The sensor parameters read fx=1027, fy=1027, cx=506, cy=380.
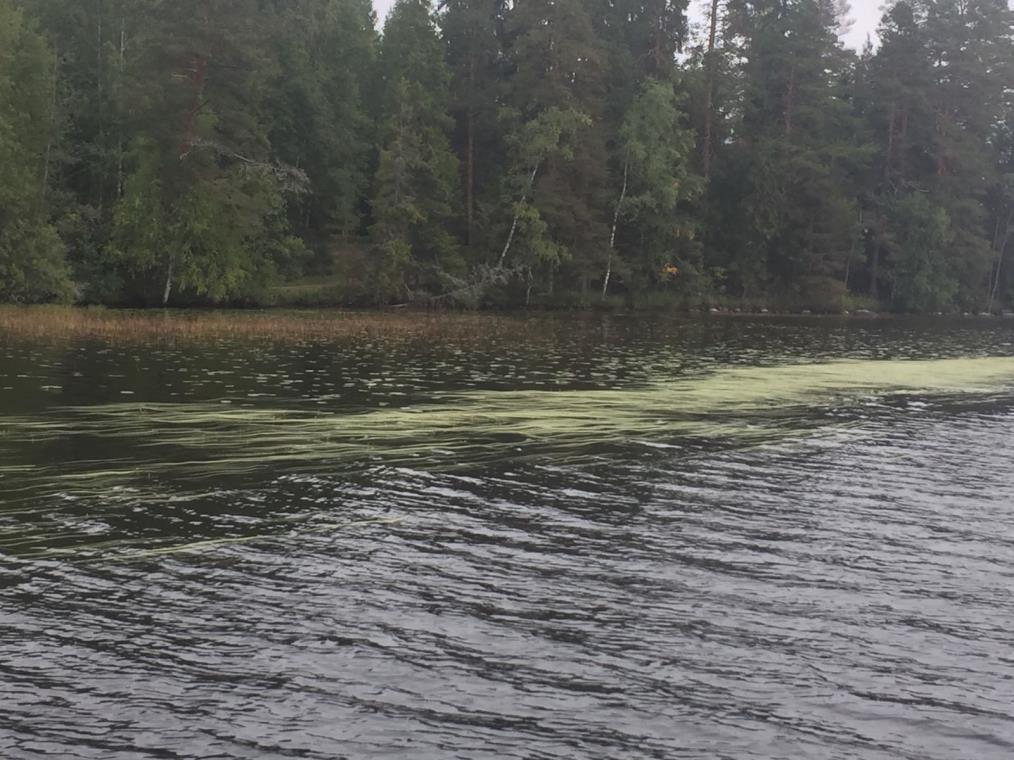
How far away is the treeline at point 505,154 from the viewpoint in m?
53.2

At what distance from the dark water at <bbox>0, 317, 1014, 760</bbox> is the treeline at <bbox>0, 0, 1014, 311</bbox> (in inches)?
A: 1413

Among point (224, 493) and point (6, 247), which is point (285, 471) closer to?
point (224, 493)

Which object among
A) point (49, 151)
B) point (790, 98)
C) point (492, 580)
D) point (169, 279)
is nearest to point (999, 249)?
point (790, 98)

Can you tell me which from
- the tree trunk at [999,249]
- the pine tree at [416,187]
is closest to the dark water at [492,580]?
the pine tree at [416,187]

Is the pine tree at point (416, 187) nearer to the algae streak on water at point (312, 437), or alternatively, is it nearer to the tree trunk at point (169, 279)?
the tree trunk at point (169, 279)

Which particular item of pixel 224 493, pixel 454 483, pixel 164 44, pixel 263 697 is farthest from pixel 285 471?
pixel 164 44

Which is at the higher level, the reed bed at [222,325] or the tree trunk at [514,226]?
the tree trunk at [514,226]

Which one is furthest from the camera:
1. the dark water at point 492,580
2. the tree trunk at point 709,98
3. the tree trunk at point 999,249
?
the tree trunk at point 999,249

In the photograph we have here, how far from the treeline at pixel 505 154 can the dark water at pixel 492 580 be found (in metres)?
35.9

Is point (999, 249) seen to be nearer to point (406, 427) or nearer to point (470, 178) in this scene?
point (470, 178)

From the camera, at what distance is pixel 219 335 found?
36531 millimetres

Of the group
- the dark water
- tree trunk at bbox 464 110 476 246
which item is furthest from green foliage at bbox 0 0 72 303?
the dark water

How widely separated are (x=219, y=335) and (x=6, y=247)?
17.0 metres

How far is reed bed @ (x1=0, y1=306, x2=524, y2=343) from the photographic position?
115 feet
